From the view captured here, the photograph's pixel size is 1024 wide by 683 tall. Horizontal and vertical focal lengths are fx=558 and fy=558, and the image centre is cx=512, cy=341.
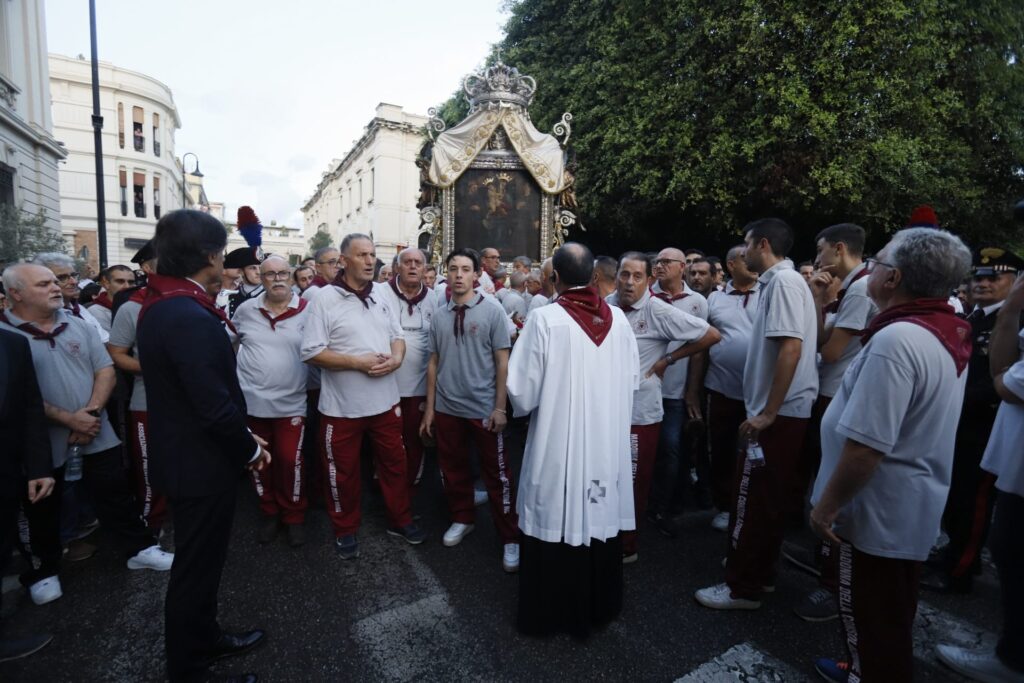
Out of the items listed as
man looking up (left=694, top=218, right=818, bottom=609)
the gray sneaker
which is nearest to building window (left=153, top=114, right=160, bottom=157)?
man looking up (left=694, top=218, right=818, bottom=609)

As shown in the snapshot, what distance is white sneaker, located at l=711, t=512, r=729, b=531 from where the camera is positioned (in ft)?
14.0

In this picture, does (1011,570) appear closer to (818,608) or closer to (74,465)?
(818,608)

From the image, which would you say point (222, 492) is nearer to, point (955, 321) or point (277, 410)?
point (277, 410)

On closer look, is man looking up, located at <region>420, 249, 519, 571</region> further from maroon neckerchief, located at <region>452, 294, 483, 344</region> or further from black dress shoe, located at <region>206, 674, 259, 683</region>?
black dress shoe, located at <region>206, 674, 259, 683</region>

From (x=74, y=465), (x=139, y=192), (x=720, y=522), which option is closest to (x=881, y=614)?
(x=720, y=522)

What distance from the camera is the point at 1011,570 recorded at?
253 cm

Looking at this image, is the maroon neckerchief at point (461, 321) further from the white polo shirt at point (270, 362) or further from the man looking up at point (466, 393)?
the white polo shirt at point (270, 362)

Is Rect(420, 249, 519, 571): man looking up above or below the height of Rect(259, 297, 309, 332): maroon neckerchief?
below

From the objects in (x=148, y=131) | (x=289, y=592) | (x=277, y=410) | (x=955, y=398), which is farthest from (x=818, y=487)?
(x=148, y=131)

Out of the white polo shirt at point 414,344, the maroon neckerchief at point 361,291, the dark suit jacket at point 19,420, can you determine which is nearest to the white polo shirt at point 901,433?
the maroon neckerchief at point 361,291

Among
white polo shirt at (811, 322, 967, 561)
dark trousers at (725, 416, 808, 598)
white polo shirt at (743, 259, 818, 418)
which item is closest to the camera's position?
white polo shirt at (811, 322, 967, 561)

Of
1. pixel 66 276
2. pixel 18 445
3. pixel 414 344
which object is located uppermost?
pixel 66 276

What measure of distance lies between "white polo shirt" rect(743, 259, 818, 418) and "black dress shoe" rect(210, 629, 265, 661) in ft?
9.63

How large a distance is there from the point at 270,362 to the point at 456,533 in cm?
181
